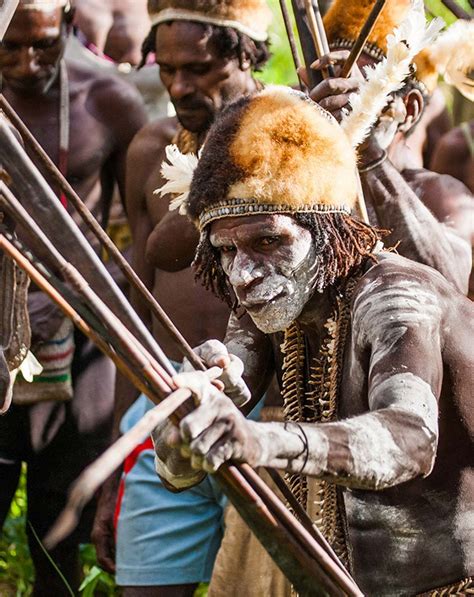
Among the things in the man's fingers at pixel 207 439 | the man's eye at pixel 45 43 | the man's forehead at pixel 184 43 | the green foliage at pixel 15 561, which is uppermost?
→ the man's fingers at pixel 207 439

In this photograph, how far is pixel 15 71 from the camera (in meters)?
5.43

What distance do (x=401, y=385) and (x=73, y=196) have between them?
785 millimetres

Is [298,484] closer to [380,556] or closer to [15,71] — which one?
[380,556]

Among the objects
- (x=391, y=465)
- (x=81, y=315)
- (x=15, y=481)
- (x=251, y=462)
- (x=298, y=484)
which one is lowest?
(x=15, y=481)

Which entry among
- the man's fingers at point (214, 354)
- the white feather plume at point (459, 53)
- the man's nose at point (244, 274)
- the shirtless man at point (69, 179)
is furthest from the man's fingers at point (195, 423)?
the shirtless man at point (69, 179)

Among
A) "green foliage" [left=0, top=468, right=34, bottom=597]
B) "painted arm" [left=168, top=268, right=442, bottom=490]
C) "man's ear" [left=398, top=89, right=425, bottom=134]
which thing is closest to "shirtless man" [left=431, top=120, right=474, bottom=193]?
"man's ear" [left=398, top=89, right=425, bottom=134]

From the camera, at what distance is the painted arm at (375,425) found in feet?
7.73

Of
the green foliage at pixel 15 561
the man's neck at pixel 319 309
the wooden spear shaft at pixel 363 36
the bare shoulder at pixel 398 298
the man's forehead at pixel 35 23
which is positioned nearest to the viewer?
the bare shoulder at pixel 398 298

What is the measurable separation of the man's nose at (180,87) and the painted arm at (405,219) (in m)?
0.95

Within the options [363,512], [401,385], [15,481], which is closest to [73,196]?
[401,385]

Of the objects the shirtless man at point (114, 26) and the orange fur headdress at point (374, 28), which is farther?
the shirtless man at point (114, 26)

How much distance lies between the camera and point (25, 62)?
5.43 metres

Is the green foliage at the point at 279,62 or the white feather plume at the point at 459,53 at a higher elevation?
the white feather plume at the point at 459,53

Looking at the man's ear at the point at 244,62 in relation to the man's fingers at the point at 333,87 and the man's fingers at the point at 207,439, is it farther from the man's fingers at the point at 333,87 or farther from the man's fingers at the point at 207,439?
the man's fingers at the point at 207,439
